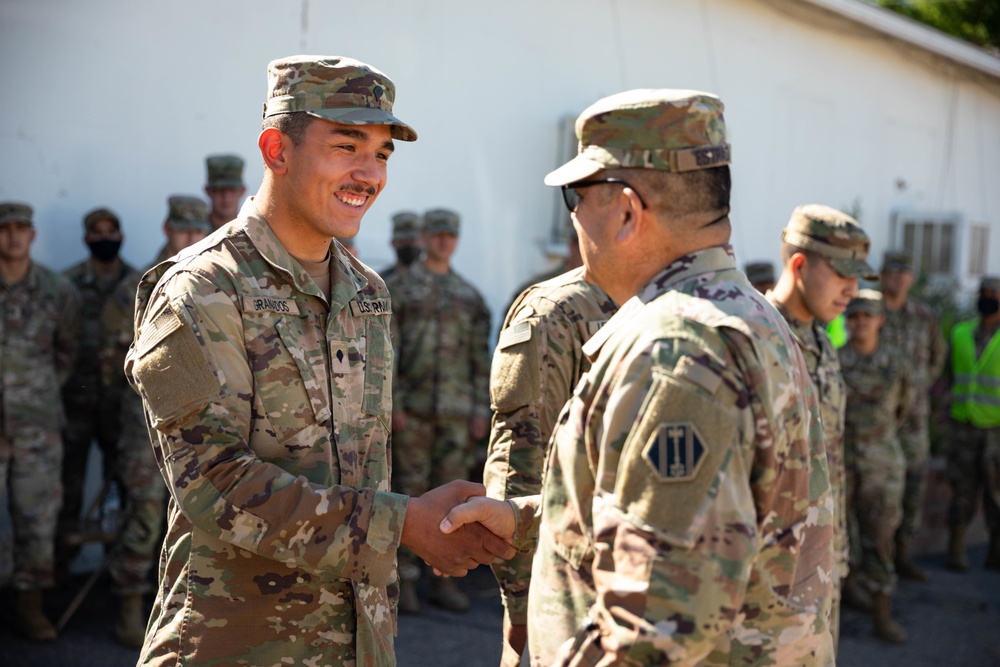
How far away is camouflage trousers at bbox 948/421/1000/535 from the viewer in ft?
29.7

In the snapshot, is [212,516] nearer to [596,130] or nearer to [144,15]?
[596,130]

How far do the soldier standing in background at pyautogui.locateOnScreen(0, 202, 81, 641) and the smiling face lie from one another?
3.81 metres

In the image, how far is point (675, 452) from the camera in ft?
5.92

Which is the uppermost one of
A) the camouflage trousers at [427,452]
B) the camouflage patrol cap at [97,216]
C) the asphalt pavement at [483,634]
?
the camouflage patrol cap at [97,216]

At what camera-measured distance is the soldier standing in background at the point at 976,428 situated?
29.7 ft

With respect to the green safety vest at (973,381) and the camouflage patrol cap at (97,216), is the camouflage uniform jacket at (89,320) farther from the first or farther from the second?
the green safety vest at (973,381)

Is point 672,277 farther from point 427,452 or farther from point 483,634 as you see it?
point 427,452

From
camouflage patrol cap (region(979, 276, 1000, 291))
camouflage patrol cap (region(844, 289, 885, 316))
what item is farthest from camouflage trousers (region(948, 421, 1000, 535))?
camouflage patrol cap (region(844, 289, 885, 316))

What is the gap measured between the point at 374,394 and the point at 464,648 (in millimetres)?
3548

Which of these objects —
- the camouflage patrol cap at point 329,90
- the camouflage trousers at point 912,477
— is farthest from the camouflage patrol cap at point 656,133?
the camouflage trousers at point 912,477

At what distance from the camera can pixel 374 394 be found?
2.81m

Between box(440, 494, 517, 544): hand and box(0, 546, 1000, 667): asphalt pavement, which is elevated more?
box(440, 494, 517, 544): hand

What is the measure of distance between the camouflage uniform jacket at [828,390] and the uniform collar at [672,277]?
2.46 metres

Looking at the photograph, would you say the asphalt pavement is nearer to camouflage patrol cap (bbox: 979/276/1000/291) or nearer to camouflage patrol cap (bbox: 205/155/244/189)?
camouflage patrol cap (bbox: 205/155/244/189)
